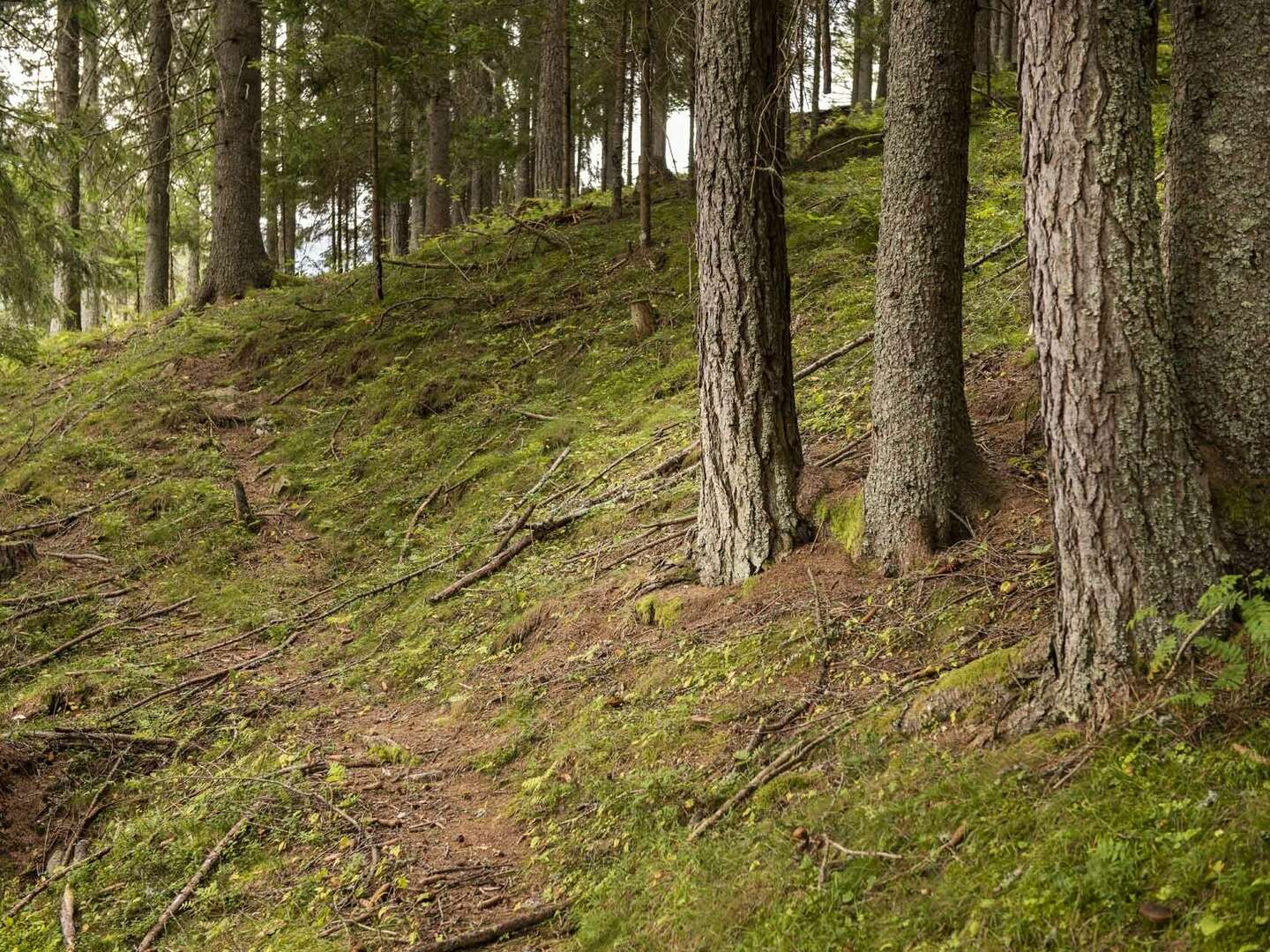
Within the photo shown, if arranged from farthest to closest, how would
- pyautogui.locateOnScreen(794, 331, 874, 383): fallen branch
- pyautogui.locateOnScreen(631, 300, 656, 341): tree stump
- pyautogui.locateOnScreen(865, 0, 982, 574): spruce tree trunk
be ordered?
pyautogui.locateOnScreen(631, 300, 656, 341): tree stump
pyautogui.locateOnScreen(794, 331, 874, 383): fallen branch
pyautogui.locateOnScreen(865, 0, 982, 574): spruce tree trunk

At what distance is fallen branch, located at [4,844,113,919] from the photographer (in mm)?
4910

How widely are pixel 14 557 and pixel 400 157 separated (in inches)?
480

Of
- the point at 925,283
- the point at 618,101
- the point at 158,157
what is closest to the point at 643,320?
the point at 618,101

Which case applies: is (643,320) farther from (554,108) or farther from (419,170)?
(419,170)

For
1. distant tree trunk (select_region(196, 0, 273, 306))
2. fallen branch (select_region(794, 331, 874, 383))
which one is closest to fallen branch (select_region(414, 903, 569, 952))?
fallen branch (select_region(794, 331, 874, 383))

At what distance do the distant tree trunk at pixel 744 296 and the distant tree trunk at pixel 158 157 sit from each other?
14.2m

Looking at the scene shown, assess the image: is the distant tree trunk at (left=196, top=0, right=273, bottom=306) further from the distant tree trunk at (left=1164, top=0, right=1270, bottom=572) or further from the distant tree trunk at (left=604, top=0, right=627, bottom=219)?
the distant tree trunk at (left=1164, top=0, right=1270, bottom=572)

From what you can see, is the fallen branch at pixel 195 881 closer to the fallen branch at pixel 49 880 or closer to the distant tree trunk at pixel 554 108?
the fallen branch at pixel 49 880

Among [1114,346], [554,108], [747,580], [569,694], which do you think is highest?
[554,108]

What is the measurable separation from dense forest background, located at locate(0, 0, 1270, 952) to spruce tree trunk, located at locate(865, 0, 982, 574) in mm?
24

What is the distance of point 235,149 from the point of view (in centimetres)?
1598

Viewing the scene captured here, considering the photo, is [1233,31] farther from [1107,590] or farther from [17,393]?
[17,393]

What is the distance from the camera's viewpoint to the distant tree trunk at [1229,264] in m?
3.40

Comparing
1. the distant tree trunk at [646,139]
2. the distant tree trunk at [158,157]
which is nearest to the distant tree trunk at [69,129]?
the distant tree trunk at [158,157]
